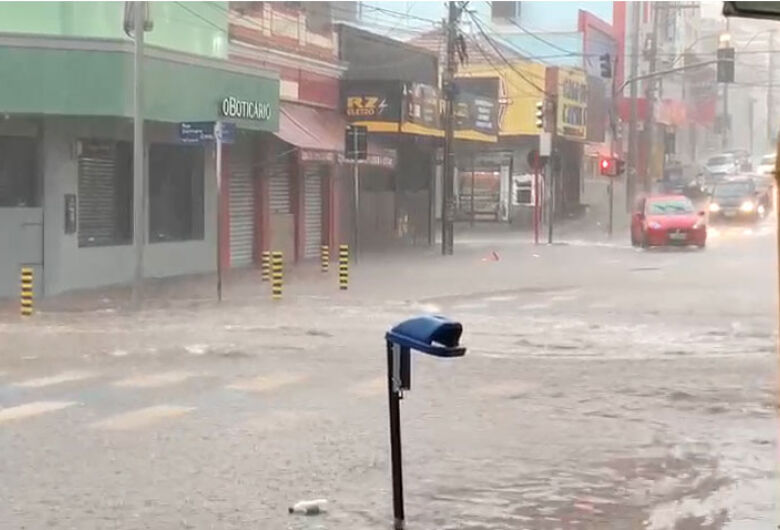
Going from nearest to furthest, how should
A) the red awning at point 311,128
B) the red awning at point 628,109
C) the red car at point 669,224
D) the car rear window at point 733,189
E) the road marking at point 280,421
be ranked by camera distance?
the road marking at point 280,421
the red awning at point 311,128
the red car at point 669,224
the car rear window at point 733,189
the red awning at point 628,109

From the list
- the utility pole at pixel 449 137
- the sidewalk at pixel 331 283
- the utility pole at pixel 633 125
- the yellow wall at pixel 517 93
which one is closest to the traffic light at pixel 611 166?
the utility pole at pixel 633 125

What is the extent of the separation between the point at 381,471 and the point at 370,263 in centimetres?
2364

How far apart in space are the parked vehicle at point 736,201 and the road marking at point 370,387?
3819cm

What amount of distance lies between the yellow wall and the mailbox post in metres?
48.8

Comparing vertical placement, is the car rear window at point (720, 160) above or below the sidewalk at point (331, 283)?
above

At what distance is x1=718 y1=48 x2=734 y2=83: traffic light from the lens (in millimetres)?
39500

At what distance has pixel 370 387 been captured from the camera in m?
13.2

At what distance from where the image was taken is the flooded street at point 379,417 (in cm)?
809

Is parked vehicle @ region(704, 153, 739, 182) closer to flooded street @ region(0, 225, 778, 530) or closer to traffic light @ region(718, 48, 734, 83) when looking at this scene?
traffic light @ region(718, 48, 734, 83)

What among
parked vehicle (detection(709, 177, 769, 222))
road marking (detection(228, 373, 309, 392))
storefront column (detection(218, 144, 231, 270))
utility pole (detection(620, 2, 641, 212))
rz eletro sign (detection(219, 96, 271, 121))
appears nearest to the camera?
road marking (detection(228, 373, 309, 392))

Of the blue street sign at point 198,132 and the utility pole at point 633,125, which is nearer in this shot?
the blue street sign at point 198,132

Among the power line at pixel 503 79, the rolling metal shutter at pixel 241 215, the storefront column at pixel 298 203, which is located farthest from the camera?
the power line at pixel 503 79

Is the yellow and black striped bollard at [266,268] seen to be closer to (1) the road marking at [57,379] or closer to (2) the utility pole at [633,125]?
(1) the road marking at [57,379]

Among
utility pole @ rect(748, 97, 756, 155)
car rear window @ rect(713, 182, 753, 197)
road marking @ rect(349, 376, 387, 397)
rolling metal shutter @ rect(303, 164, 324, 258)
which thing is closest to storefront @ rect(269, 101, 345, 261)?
rolling metal shutter @ rect(303, 164, 324, 258)
